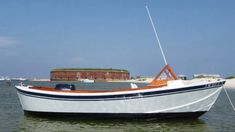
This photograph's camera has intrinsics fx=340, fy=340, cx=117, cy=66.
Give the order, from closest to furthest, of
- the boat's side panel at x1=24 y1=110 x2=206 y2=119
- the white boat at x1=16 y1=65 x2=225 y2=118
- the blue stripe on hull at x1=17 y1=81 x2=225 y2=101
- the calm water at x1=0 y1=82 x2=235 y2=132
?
the calm water at x1=0 y1=82 x2=235 y2=132, the blue stripe on hull at x1=17 y1=81 x2=225 y2=101, the white boat at x1=16 y1=65 x2=225 y2=118, the boat's side panel at x1=24 y1=110 x2=206 y2=119

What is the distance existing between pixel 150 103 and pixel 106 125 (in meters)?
2.72

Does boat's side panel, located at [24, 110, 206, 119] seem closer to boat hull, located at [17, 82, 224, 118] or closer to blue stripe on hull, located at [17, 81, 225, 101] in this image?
Answer: boat hull, located at [17, 82, 224, 118]

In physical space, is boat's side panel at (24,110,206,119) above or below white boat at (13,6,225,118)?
below

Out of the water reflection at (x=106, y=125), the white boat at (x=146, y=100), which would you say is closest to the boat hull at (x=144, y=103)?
the white boat at (x=146, y=100)

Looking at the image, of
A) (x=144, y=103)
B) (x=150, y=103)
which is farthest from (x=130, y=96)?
(x=150, y=103)

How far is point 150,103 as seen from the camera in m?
18.8

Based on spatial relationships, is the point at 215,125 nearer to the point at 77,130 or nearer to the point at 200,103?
the point at 200,103

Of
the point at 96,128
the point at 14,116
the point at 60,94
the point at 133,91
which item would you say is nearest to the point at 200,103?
the point at 133,91

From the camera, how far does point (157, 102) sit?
1880cm

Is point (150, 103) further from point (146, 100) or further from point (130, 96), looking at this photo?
point (130, 96)

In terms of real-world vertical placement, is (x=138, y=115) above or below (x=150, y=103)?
below

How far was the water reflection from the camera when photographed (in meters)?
17.4

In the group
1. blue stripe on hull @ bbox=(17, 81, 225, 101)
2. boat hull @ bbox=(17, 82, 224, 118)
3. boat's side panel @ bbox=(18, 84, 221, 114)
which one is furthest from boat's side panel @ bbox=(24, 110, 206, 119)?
blue stripe on hull @ bbox=(17, 81, 225, 101)

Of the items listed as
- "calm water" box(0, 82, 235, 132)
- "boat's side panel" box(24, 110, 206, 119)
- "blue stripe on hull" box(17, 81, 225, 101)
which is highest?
"blue stripe on hull" box(17, 81, 225, 101)
